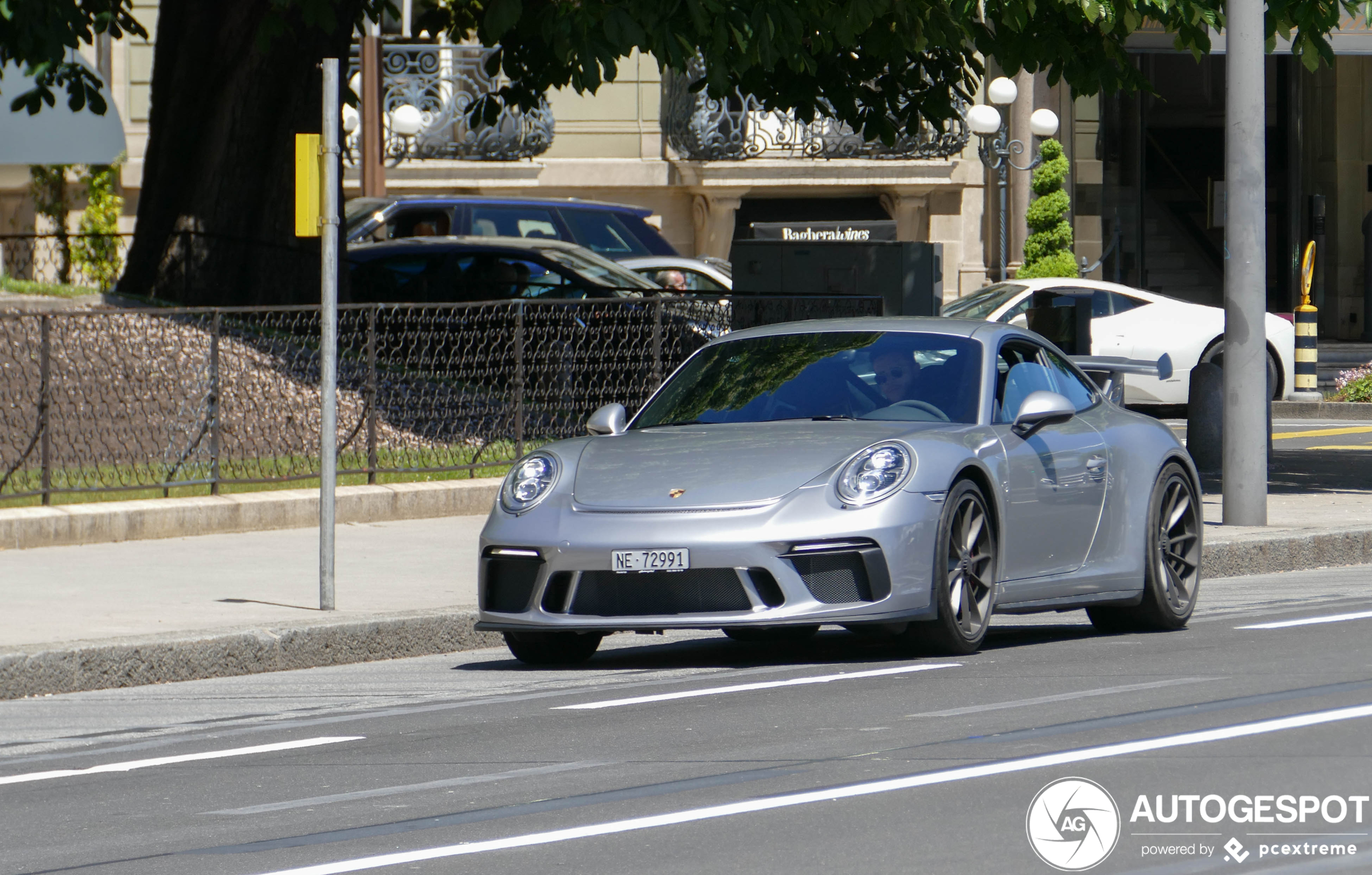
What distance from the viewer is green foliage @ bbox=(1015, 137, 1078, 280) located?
3344 centimetres

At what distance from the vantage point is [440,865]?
5.22m

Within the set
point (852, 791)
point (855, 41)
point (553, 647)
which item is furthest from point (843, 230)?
point (852, 791)

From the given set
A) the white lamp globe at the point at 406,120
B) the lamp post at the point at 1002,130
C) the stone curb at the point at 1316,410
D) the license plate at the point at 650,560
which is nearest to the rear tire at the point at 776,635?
the license plate at the point at 650,560

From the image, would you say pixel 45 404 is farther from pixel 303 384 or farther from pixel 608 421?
pixel 608 421

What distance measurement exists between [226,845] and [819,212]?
32.0 metres

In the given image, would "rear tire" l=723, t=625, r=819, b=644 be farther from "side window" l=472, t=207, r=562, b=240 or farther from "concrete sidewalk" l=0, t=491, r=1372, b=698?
"side window" l=472, t=207, r=562, b=240

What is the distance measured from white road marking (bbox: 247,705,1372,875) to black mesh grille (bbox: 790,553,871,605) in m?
1.80

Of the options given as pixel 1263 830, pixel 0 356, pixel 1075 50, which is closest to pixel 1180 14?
pixel 1075 50

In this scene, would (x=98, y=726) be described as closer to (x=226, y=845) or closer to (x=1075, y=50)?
(x=226, y=845)

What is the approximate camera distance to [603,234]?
27.5 meters

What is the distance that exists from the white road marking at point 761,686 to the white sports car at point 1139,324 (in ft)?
47.9

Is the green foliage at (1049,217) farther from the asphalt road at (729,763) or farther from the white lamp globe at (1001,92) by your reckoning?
the asphalt road at (729,763)

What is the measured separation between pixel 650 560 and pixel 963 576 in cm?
122

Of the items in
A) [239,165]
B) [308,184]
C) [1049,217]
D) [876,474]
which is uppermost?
[1049,217]
